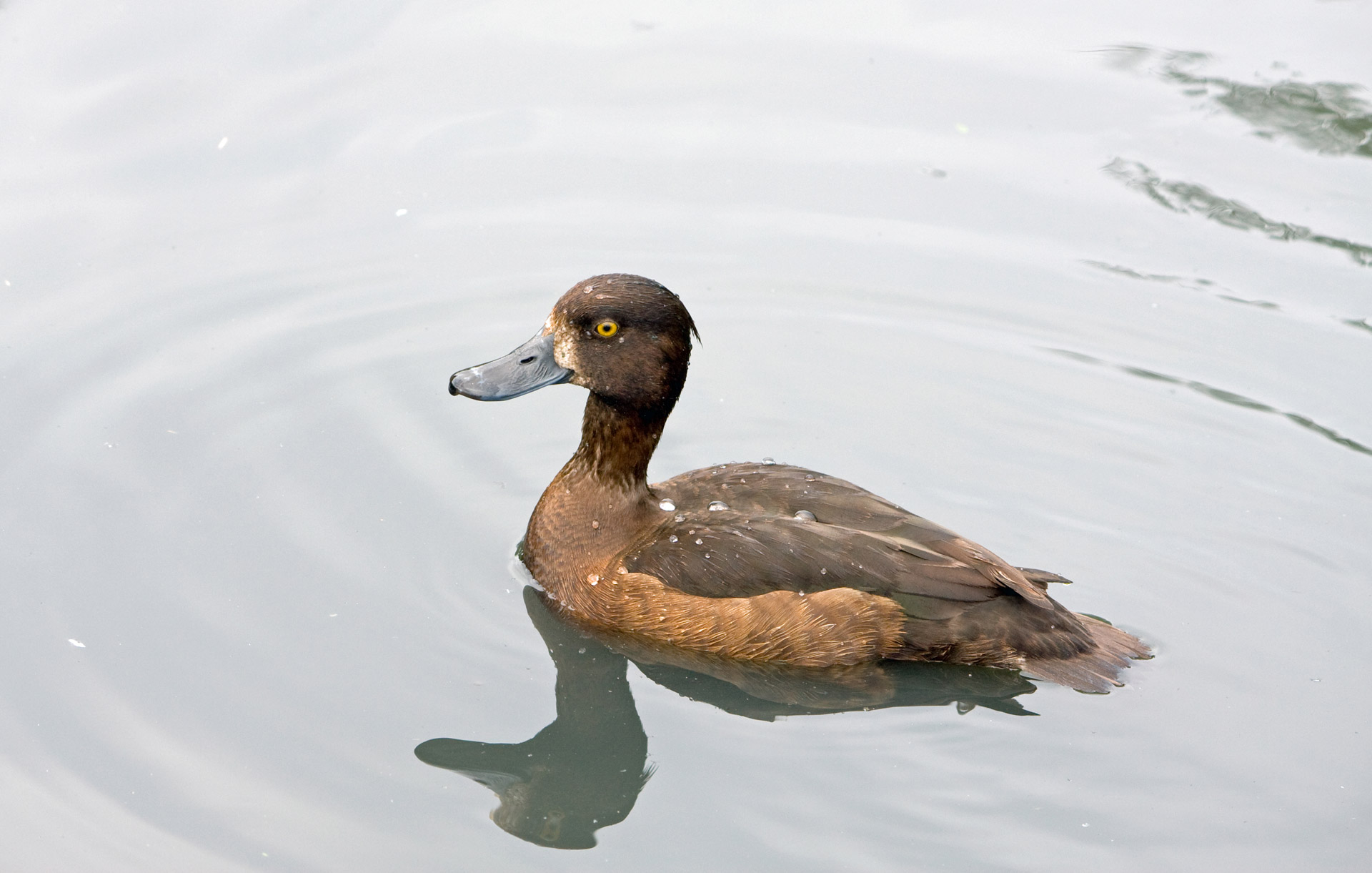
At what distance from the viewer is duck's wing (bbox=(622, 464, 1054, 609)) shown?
20.1ft

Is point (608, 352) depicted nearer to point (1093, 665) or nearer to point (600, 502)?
point (600, 502)

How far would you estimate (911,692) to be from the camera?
6.19 metres

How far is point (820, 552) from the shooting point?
615 centimetres

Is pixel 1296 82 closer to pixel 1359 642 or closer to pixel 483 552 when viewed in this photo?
pixel 1359 642

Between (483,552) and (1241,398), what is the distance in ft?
13.9

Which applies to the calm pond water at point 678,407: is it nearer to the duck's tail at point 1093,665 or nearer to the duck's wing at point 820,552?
the duck's tail at point 1093,665

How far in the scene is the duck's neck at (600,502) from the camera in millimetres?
6559

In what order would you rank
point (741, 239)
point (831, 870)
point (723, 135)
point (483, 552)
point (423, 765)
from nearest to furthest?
1. point (831, 870)
2. point (423, 765)
3. point (483, 552)
4. point (741, 239)
5. point (723, 135)

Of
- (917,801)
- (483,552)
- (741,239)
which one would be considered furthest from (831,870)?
(741,239)

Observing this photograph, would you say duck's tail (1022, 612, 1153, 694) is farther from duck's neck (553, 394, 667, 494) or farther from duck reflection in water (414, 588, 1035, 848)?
duck's neck (553, 394, 667, 494)

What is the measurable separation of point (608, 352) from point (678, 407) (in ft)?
5.15

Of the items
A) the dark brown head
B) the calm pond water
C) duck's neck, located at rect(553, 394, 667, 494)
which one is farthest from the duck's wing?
the dark brown head

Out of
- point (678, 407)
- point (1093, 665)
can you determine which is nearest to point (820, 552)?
point (1093, 665)

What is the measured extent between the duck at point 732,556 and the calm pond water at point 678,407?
0.18m
